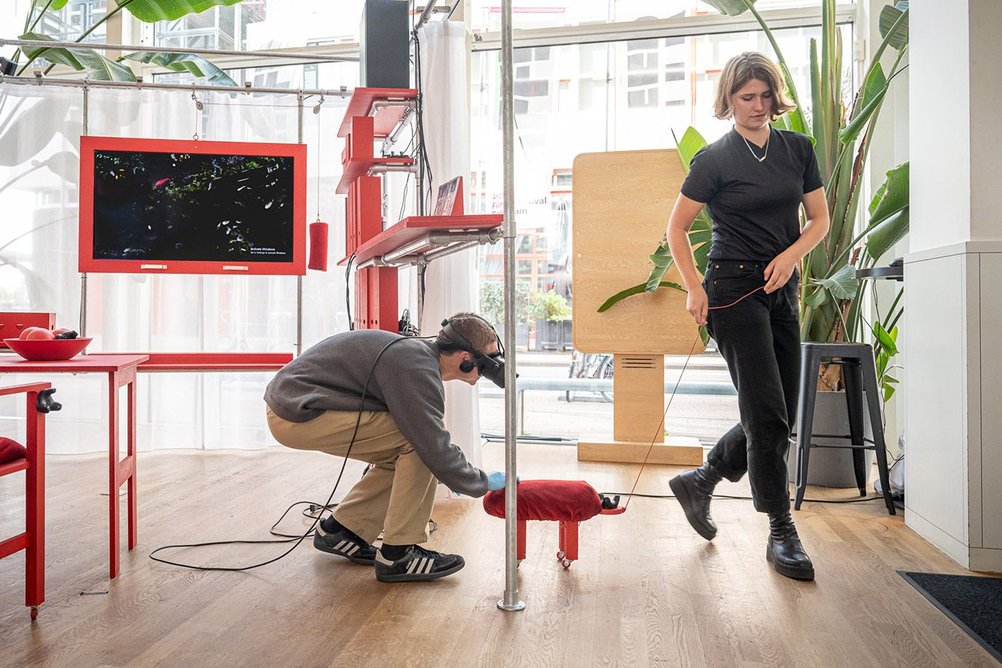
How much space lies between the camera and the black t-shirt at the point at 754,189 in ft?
7.23

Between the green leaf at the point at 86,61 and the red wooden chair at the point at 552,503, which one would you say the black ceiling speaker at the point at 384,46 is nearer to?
the red wooden chair at the point at 552,503

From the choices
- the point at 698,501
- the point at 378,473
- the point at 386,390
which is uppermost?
the point at 386,390

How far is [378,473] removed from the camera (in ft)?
7.94

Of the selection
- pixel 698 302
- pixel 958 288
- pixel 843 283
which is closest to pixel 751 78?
pixel 698 302

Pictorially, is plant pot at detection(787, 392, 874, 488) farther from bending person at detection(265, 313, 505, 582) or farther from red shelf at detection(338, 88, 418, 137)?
red shelf at detection(338, 88, 418, 137)

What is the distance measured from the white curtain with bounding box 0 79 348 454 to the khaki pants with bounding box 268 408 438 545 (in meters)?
1.97

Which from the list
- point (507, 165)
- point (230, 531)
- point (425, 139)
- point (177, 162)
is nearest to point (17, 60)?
point (177, 162)

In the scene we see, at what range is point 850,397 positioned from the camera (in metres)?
3.22

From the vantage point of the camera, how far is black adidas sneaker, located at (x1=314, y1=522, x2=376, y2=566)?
2.36 metres

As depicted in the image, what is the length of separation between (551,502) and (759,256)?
889mm

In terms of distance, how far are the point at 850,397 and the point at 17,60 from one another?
460 centimetres

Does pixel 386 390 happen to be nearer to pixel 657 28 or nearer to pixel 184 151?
pixel 184 151

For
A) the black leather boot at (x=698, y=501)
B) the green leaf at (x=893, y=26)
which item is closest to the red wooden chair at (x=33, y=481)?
the black leather boot at (x=698, y=501)

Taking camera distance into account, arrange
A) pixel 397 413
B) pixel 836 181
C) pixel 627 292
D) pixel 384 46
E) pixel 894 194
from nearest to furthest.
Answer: pixel 397 413, pixel 384 46, pixel 894 194, pixel 836 181, pixel 627 292
